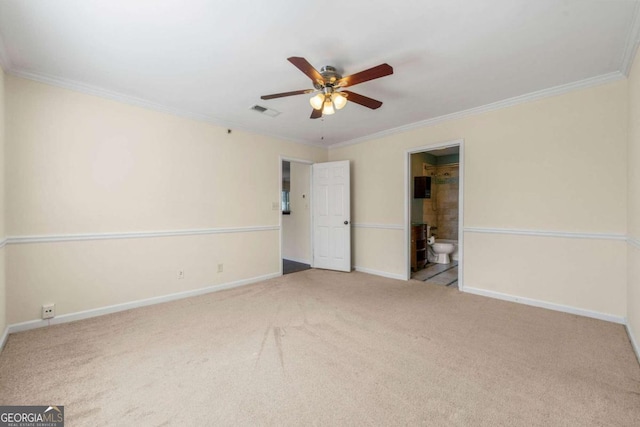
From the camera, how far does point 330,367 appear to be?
6.40 ft

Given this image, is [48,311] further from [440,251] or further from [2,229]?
[440,251]

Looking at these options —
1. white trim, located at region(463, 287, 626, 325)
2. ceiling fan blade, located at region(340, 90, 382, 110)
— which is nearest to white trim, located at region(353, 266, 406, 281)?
white trim, located at region(463, 287, 626, 325)

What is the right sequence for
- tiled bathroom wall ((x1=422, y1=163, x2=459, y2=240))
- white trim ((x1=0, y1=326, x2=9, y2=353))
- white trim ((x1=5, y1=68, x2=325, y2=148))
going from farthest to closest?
tiled bathroom wall ((x1=422, y1=163, x2=459, y2=240)), white trim ((x1=5, y1=68, x2=325, y2=148)), white trim ((x1=0, y1=326, x2=9, y2=353))

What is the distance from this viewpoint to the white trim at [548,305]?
271 cm

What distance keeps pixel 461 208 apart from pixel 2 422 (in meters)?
4.48

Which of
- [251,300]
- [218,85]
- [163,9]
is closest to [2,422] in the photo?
[251,300]

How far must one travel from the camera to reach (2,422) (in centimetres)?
148

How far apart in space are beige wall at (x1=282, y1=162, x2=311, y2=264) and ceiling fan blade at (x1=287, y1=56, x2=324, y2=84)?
3.29 meters

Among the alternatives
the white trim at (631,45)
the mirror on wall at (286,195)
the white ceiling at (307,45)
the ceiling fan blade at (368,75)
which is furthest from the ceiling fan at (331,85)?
the mirror on wall at (286,195)

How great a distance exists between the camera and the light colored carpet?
1535 millimetres

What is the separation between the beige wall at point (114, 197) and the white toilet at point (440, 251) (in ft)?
12.2

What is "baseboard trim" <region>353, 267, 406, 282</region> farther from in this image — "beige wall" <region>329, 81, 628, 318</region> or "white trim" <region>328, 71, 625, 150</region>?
"white trim" <region>328, 71, 625, 150</region>

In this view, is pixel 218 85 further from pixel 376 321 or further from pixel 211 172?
pixel 376 321

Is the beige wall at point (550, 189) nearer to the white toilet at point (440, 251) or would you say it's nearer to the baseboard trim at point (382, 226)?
the baseboard trim at point (382, 226)
